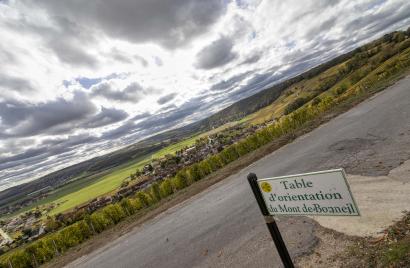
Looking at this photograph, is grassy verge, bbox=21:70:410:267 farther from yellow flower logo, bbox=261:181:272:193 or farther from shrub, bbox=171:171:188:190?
yellow flower logo, bbox=261:181:272:193

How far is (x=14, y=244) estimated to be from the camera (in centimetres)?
7862

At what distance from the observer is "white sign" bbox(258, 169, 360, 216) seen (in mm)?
2852

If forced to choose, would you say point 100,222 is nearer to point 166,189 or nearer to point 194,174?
point 166,189

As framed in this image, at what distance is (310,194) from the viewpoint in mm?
3154

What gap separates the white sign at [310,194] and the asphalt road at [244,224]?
3.34m

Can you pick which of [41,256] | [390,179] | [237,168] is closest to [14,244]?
[41,256]

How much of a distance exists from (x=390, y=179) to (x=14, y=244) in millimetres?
99036

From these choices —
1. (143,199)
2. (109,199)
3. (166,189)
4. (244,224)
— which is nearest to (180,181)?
(166,189)

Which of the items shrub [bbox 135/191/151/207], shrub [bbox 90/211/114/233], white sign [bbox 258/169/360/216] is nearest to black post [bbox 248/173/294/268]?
white sign [bbox 258/169/360/216]

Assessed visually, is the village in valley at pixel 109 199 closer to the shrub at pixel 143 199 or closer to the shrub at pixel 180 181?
the shrub at pixel 143 199

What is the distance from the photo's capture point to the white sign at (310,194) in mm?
2852

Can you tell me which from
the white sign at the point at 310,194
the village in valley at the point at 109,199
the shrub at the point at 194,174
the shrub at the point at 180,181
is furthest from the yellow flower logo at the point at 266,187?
the village in valley at the point at 109,199

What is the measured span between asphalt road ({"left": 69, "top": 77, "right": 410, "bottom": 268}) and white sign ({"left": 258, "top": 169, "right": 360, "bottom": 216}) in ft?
10.9

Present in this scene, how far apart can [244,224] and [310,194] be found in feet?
20.7
